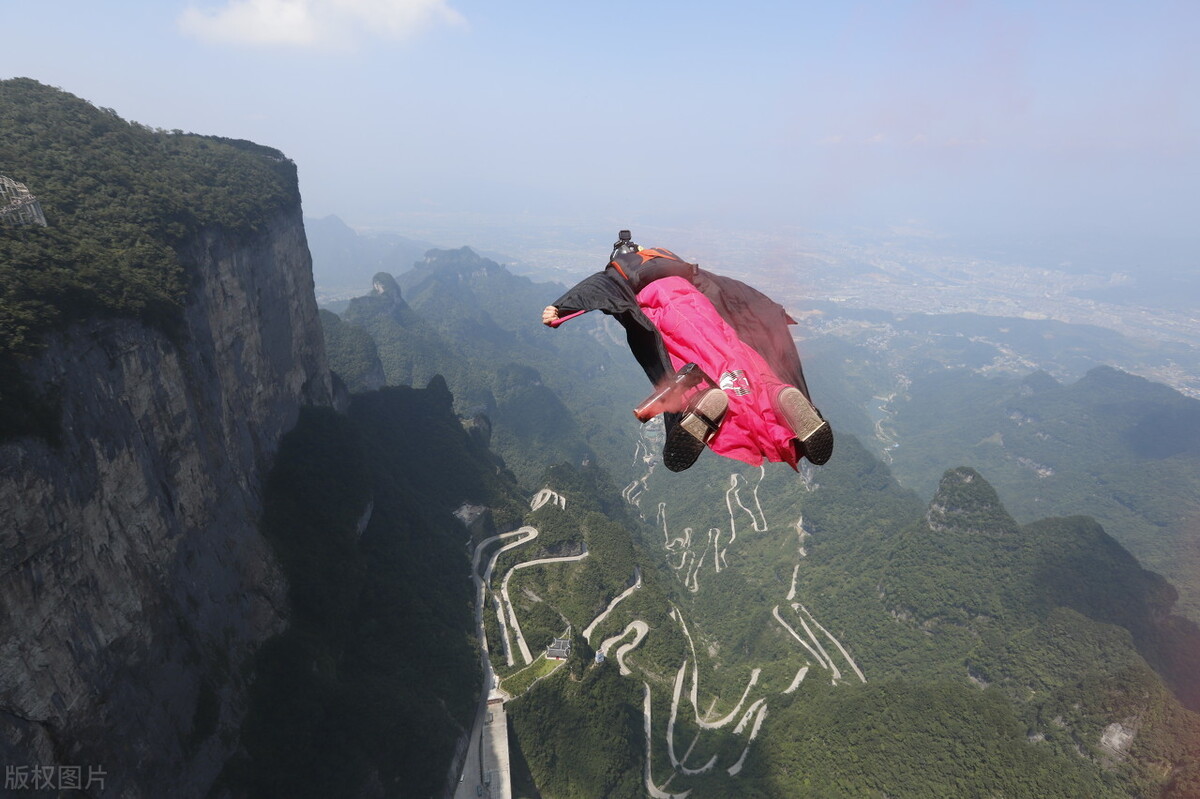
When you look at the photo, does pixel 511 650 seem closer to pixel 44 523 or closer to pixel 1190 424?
pixel 44 523

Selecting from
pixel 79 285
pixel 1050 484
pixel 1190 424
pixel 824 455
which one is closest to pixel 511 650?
pixel 79 285

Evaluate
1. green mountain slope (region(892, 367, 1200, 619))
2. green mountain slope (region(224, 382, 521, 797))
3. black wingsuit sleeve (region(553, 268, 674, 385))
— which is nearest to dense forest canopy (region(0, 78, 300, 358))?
green mountain slope (region(224, 382, 521, 797))

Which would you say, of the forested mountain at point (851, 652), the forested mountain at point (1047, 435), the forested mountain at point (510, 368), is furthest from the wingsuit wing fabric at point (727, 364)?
the forested mountain at point (510, 368)

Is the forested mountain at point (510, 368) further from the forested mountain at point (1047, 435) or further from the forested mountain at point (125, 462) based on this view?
the forested mountain at point (1047, 435)

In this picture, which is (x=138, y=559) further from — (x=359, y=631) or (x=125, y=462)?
(x=359, y=631)

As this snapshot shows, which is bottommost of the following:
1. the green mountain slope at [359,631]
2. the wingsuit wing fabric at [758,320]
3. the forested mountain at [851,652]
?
the forested mountain at [851,652]

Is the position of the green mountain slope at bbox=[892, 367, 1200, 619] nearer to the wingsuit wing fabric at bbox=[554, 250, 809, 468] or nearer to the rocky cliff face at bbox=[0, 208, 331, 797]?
the wingsuit wing fabric at bbox=[554, 250, 809, 468]
